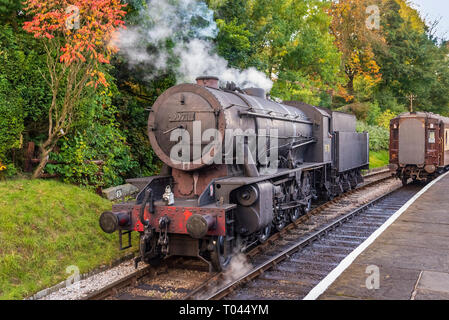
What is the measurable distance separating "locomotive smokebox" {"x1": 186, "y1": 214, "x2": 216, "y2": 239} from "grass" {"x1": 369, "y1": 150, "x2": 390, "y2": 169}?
2219cm

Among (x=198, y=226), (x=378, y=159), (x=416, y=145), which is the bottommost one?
(x=198, y=226)

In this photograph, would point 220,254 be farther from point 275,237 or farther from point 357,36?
point 357,36

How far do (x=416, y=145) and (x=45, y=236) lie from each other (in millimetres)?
15467

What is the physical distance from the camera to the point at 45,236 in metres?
6.61

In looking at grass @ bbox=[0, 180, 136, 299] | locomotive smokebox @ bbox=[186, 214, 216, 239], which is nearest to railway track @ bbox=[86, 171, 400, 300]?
locomotive smokebox @ bbox=[186, 214, 216, 239]

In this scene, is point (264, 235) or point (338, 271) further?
point (264, 235)

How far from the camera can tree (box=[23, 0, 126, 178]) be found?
7742 mm

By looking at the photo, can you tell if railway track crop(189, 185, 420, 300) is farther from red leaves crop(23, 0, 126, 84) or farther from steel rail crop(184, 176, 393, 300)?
red leaves crop(23, 0, 126, 84)

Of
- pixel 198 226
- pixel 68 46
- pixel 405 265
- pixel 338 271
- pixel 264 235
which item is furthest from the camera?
pixel 264 235

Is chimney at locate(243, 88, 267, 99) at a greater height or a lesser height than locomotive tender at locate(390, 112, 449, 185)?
greater

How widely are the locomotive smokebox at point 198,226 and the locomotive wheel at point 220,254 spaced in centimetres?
52

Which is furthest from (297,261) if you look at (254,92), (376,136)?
(376,136)

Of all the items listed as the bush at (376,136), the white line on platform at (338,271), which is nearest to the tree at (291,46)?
the bush at (376,136)

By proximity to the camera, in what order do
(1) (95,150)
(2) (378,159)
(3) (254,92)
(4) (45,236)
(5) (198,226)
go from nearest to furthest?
(5) (198,226) → (4) (45,236) → (3) (254,92) → (1) (95,150) → (2) (378,159)
